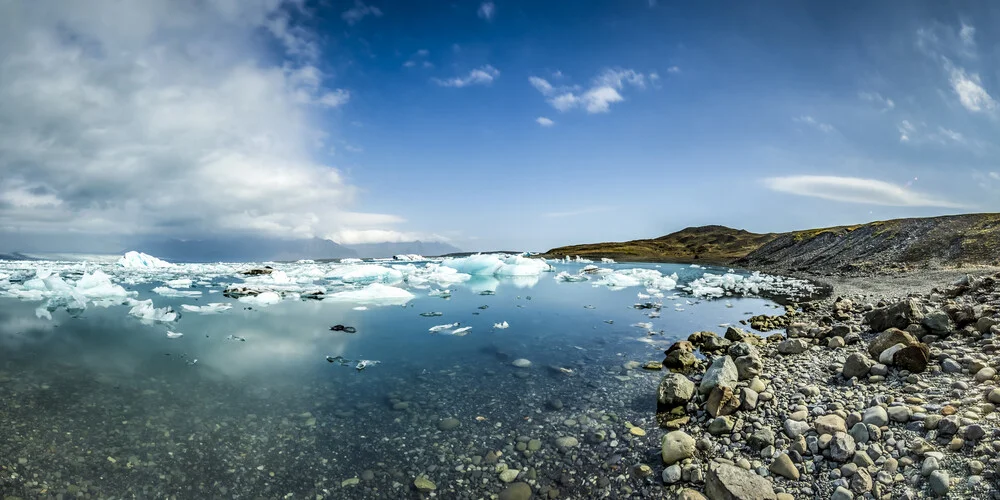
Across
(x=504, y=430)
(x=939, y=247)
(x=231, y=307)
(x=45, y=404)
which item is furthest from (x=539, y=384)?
(x=939, y=247)

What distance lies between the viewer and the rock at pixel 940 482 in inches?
149

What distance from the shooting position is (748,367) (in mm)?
7785

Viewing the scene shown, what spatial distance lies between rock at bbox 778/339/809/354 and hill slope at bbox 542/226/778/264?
77.8 metres

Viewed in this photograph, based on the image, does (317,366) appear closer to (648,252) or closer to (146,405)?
(146,405)

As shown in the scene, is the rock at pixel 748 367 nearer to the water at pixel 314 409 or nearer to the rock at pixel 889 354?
the water at pixel 314 409

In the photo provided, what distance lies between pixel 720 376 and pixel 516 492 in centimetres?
415

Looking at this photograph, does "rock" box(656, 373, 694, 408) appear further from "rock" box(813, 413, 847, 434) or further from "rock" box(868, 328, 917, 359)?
"rock" box(868, 328, 917, 359)

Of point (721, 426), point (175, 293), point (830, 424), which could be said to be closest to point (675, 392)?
point (721, 426)

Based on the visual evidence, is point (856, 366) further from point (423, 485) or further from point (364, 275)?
point (364, 275)

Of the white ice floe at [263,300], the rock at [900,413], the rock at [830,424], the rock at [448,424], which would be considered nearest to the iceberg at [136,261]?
the white ice floe at [263,300]

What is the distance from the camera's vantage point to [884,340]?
24.6 ft

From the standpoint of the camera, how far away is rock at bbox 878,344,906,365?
22.5 ft

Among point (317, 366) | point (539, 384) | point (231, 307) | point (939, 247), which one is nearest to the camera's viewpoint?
point (539, 384)

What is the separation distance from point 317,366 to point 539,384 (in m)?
5.27
